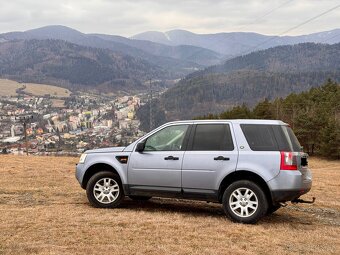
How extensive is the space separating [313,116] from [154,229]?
51.3 metres

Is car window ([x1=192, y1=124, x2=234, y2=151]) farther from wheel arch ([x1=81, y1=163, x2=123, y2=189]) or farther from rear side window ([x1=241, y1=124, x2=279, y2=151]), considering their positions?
wheel arch ([x1=81, y1=163, x2=123, y2=189])

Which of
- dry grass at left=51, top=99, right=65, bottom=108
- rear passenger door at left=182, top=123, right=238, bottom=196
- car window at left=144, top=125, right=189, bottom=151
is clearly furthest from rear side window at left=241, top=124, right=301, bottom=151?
dry grass at left=51, top=99, right=65, bottom=108

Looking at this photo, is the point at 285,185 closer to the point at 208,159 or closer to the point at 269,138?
the point at 269,138

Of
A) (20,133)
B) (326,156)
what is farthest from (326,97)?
(20,133)

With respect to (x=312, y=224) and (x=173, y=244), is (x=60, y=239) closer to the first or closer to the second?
(x=173, y=244)

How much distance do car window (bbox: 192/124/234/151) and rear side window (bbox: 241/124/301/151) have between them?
1.11 ft

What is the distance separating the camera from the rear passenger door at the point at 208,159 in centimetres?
782

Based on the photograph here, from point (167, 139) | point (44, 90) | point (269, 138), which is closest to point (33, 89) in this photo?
point (44, 90)

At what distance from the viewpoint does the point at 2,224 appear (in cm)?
722

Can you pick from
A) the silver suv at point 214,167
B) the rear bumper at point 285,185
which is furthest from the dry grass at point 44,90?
the rear bumper at point 285,185

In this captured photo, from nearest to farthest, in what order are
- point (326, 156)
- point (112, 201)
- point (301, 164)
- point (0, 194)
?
point (301, 164) < point (112, 201) < point (0, 194) < point (326, 156)

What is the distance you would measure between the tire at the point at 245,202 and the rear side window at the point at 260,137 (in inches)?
26.2

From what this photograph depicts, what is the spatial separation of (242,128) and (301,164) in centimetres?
122

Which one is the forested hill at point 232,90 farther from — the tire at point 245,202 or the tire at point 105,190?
the tire at point 245,202
